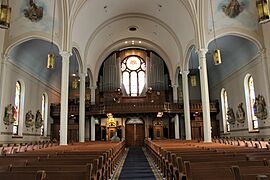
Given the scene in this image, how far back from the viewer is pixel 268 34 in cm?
1375

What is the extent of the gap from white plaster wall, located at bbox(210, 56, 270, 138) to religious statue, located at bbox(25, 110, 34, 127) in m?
15.5

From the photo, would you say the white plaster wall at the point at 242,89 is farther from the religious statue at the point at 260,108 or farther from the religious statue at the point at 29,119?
the religious statue at the point at 29,119

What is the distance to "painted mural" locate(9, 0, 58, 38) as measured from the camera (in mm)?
13227

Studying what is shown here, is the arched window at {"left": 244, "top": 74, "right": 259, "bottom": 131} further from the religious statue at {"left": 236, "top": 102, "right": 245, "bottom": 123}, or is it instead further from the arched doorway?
the arched doorway

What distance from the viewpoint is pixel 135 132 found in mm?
24641

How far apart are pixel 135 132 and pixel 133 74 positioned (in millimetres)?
6690

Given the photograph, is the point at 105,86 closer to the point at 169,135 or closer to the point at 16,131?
the point at 169,135

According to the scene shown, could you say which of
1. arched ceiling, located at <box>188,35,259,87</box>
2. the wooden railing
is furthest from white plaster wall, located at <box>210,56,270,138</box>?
the wooden railing

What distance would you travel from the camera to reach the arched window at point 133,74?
26.8m

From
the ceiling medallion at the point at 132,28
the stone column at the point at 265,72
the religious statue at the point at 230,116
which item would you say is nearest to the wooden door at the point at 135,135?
the religious statue at the point at 230,116

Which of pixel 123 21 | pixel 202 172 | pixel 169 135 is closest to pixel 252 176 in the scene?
pixel 202 172

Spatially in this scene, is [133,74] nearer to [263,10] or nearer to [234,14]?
[234,14]

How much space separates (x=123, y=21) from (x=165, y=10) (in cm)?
448

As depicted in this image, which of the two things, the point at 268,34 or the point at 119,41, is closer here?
the point at 268,34
